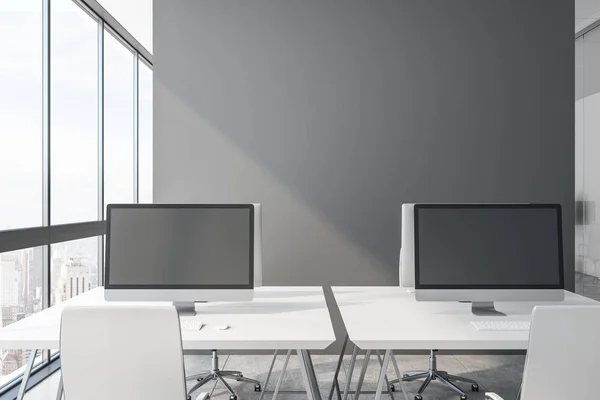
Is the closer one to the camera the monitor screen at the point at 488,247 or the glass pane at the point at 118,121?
the monitor screen at the point at 488,247

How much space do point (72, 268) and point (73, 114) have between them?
4.00 ft

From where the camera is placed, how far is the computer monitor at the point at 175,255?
7.48 ft

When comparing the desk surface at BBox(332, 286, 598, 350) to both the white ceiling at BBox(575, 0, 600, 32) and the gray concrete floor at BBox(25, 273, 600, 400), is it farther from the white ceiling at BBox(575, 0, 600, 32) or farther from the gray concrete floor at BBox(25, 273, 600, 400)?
the white ceiling at BBox(575, 0, 600, 32)

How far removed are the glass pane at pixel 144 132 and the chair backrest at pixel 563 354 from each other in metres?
4.94

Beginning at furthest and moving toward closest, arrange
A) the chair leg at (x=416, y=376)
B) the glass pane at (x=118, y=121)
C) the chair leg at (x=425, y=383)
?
the glass pane at (x=118, y=121)
the chair leg at (x=416, y=376)
the chair leg at (x=425, y=383)

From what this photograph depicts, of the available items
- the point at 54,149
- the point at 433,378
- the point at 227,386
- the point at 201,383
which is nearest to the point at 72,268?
the point at 54,149

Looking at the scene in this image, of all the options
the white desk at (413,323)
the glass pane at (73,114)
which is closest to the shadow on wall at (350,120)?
the glass pane at (73,114)

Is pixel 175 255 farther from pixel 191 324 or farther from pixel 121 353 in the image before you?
pixel 121 353

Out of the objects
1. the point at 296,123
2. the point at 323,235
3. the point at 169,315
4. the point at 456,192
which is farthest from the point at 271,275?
the point at 169,315

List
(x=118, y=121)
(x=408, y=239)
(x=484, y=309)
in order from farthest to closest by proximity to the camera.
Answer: (x=118, y=121)
(x=408, y=239)
(x=484, y=309)

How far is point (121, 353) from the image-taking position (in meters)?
1.60

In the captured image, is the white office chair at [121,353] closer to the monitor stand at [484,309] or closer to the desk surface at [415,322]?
the desk surface at [415,322]

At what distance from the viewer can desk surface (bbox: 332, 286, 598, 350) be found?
1925 mm

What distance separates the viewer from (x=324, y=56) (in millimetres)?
4016
